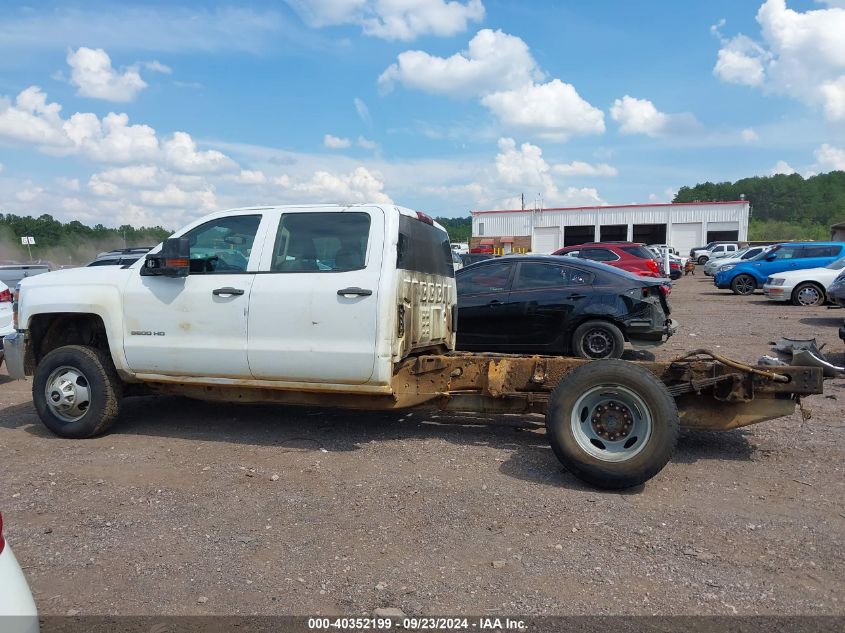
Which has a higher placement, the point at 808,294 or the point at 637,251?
the point at 637,251

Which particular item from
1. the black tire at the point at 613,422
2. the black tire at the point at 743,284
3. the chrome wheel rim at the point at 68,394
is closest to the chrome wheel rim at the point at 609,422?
the black tire at the point at 613,422

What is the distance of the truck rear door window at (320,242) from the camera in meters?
5.11

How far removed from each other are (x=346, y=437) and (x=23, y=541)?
2553mm

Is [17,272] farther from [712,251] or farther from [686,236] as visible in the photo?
[686,236]

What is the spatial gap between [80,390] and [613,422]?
4476 millimetres

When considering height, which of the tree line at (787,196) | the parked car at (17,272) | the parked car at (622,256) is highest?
the tree line at (787,196)

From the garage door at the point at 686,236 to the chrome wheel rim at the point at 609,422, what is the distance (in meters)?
56.8

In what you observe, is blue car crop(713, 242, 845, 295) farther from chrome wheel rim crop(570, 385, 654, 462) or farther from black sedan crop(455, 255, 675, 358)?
chrome wheel rim crop(570, 385, 654, 462)

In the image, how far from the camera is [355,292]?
16.1 feet

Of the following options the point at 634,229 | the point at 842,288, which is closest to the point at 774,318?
the point at 842,288

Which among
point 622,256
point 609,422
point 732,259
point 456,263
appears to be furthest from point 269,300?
point 732,259

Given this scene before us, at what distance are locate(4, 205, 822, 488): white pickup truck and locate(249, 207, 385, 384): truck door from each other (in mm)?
11

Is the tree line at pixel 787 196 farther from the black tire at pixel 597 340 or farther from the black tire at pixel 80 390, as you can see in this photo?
the black tire at pixel 80 390

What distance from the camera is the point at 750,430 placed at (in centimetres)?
579
